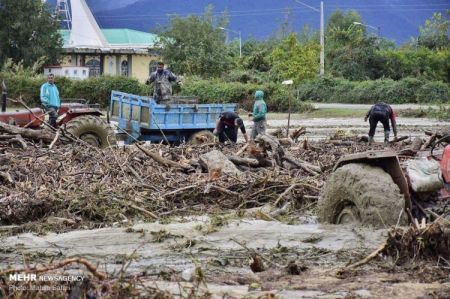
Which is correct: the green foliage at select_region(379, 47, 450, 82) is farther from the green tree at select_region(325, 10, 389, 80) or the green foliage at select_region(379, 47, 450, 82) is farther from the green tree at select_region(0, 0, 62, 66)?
the green tree at select_region(0, 0, 62, 66)

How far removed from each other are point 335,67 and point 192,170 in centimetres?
5311

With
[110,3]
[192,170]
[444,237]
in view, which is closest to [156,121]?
[192,170]

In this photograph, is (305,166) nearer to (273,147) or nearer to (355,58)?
(273,147)

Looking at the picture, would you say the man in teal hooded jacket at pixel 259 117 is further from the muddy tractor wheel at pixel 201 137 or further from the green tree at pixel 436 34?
the green tree at pixel 436 34

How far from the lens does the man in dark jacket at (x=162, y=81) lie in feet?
74.4

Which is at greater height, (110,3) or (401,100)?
(110,3)

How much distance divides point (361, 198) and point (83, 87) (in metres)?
42.5

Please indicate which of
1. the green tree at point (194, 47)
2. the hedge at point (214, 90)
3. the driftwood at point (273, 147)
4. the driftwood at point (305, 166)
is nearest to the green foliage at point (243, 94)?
the hedge at point (214, 90)

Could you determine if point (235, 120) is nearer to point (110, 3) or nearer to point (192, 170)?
point (192, 170)

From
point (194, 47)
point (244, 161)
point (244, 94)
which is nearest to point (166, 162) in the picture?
point (244, 161)

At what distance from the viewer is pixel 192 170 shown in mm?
15242

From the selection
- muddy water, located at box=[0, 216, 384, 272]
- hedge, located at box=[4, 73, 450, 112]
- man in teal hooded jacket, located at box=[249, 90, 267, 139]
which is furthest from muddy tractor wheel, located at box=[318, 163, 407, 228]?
hedge, located at box=[4, 73, 450, 112]

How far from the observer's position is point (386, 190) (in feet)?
31.9

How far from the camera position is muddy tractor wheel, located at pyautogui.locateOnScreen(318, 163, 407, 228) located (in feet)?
31.8
